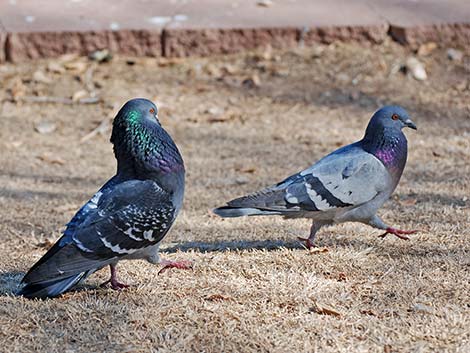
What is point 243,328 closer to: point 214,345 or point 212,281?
point 214,345

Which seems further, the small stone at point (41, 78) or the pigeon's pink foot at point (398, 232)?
the small stone at point (41, 78)

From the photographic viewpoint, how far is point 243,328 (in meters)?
3.53

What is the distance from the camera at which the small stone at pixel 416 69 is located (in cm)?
823

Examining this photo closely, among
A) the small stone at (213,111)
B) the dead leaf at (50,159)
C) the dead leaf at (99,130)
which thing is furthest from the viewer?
the small stone at (213,111)

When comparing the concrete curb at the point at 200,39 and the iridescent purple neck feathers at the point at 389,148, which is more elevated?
the iridescent purple neck feathers at the point at 389,148

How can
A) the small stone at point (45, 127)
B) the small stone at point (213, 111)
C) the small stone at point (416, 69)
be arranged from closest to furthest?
the small stone at point (45, 127) < the small stone at point (213, 111) < the small stone at point (416, 69)

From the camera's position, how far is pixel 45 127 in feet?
25.3

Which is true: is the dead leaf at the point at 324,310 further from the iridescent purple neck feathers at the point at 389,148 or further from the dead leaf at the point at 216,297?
the iridescent purple neck feathers at the point at 389,148

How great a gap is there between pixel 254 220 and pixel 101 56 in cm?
365

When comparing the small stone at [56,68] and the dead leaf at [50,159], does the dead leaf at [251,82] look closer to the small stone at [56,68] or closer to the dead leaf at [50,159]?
the small stone at [56,68]

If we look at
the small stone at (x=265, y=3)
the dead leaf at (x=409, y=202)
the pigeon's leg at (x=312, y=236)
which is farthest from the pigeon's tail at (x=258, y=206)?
A: the small stone at (x=265, y=3)

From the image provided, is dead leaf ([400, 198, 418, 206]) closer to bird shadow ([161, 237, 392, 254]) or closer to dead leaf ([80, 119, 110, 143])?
bird shadow ([161, 237, 392, 254])

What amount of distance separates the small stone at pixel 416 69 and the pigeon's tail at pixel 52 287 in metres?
5.17

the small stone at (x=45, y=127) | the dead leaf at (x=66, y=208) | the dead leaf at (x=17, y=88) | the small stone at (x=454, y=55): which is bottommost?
the small stone at (x=45, y=127)
